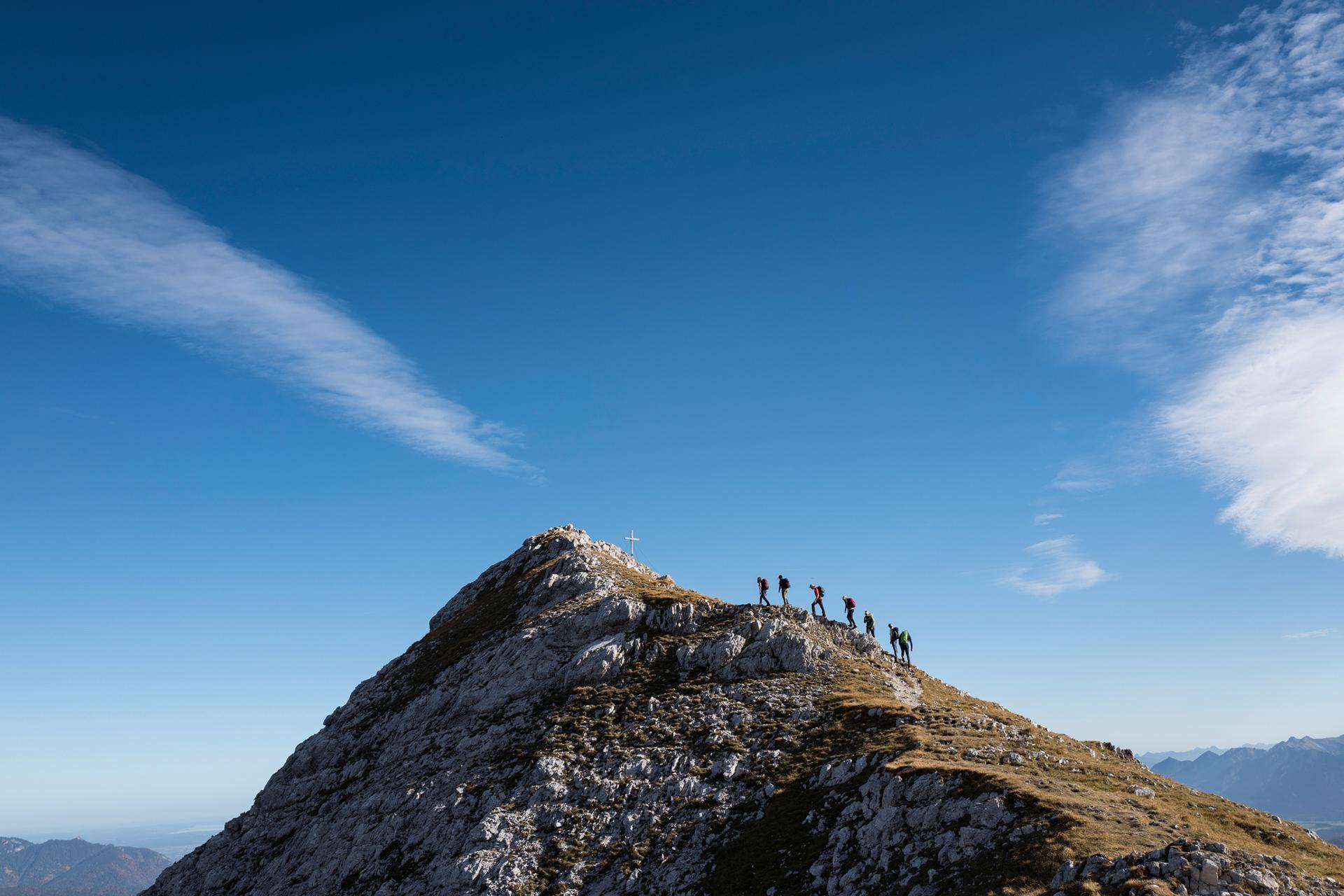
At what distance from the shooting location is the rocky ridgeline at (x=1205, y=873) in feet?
80.2

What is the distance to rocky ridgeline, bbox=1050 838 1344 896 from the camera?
24.5 meters

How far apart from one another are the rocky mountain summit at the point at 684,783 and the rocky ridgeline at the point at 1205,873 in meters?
0.09

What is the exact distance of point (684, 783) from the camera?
152ft

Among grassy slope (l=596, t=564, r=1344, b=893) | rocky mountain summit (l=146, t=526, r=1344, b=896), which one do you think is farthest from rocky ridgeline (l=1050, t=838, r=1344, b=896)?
grassy slope (l=596, t=564, r=1344, b=893)

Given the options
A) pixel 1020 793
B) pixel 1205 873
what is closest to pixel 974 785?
pixel 1020 793

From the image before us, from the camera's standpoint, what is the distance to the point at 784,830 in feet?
130

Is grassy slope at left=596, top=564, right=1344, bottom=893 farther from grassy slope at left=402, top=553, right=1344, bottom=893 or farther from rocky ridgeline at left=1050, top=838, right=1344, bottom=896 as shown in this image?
rocky ridgeline at left=1050, top=838, right=1344, bottom=896

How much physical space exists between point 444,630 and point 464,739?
2235 cm

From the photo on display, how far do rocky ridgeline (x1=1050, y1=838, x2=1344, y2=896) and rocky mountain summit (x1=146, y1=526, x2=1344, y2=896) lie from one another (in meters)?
0.09

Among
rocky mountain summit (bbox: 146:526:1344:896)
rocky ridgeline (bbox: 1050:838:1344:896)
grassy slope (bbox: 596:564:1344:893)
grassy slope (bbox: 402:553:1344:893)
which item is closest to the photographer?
rocky ridgeline (bbox: 1050:838:1344:896)

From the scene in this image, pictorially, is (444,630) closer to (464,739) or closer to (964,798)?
(464,739)

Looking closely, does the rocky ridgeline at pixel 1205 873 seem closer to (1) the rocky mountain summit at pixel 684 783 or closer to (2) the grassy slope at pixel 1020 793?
(1) the rocky mountain summit at pixel 684 783

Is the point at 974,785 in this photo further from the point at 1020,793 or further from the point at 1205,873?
the point at 1205,873

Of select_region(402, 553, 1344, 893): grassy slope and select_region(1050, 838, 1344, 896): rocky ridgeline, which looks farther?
select_region(402, 553, 1344, 893): grassy slope
